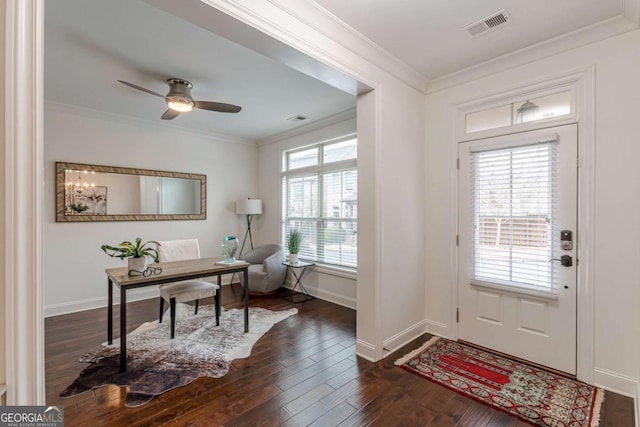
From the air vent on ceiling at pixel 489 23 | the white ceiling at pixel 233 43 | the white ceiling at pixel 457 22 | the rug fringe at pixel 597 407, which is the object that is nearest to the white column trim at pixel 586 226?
the rug fringe at pixel 597 407

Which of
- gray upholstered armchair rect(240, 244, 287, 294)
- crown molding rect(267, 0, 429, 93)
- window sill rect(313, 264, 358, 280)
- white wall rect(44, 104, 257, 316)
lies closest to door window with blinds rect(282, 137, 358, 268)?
window sill rect(313, 264, 358, 280)

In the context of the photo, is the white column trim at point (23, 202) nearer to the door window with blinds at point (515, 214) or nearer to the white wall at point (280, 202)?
the door window with blinds at point (515, 214)

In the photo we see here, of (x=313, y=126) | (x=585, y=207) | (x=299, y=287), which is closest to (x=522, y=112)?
(x=585, y=207)

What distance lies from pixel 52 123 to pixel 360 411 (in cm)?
493

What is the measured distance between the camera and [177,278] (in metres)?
2.73

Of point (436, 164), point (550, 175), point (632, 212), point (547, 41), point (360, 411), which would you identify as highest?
point (547, 41)

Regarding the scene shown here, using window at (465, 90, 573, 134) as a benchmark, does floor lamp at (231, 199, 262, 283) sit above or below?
below

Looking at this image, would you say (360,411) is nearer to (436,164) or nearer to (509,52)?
(436,164)

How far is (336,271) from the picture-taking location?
438 cm

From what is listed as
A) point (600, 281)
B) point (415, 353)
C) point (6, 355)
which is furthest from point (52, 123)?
point (600, 281)

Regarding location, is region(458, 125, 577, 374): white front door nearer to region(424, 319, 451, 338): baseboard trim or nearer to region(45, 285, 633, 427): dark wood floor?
region(424, 319, 451, 338): baseboard trim

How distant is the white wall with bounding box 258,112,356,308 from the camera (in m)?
4.29

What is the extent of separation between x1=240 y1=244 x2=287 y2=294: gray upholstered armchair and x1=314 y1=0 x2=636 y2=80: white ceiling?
3.39 m

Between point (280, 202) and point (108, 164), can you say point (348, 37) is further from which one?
point (108, 164)
